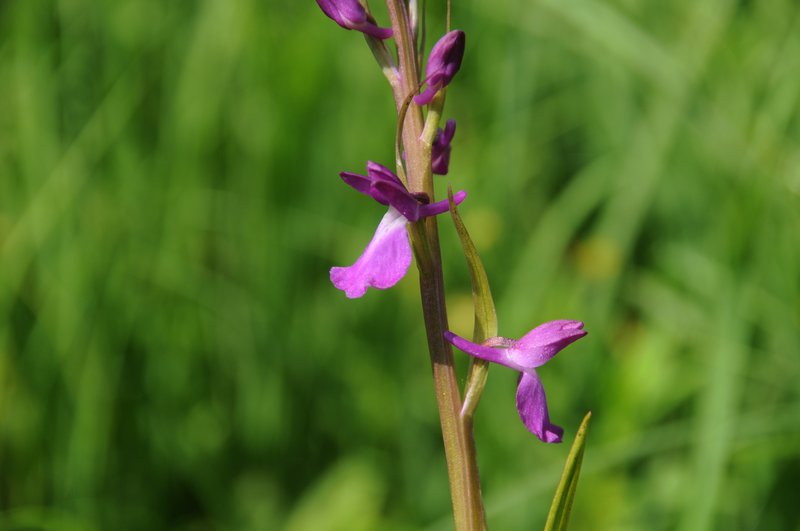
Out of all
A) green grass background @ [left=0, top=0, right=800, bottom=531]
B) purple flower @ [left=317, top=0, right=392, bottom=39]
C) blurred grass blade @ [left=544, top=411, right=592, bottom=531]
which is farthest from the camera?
green grass background @ [left=0, top=0, right=800, bottom=531]

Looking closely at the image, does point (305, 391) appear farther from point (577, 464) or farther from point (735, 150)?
point (577, 464)

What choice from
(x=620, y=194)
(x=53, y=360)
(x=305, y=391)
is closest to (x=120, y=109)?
(x=53, y=360)

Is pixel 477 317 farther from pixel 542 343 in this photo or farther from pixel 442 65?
pixel 442 65

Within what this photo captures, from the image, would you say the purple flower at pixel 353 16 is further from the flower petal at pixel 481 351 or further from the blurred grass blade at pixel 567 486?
the blurred grass blade at pixel 567 486

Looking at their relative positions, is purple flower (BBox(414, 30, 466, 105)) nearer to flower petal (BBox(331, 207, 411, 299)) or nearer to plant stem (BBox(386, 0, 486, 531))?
plant stem (BBox(386, 0, 486, 531))

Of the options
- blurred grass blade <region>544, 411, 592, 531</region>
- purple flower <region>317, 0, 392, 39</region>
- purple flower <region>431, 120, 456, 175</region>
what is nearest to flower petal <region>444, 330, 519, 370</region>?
blurred grass blade <region>544, 411, 592, 531</region>
